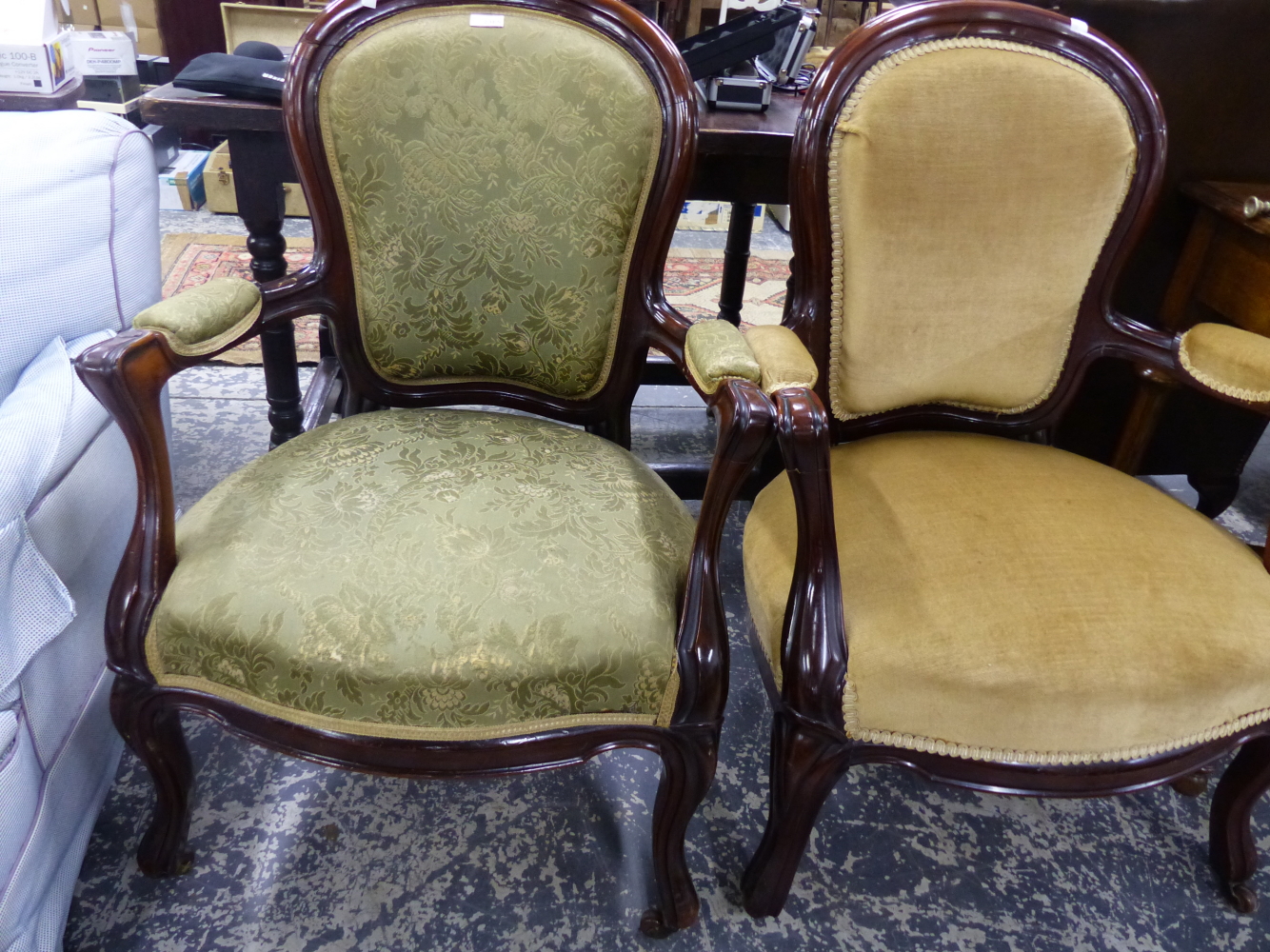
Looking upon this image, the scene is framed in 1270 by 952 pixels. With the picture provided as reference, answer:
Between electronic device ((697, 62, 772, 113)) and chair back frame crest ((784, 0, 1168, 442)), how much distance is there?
1.40ft

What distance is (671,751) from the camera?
95 centimetres

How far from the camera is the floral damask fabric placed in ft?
3.59

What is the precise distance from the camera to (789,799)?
98 centimetres

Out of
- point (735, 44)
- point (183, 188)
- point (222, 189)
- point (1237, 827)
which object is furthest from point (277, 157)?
point (183, 188)

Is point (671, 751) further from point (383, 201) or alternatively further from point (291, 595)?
point (383, 201)

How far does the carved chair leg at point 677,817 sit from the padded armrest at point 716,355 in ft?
1.23

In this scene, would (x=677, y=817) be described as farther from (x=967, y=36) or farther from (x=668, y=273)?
(x=668, y=273)

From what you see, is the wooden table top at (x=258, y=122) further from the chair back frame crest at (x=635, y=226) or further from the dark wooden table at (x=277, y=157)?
the chair back frame crest at (x=635, y=226)

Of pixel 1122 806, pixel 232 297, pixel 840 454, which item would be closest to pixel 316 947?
pixel 232 297

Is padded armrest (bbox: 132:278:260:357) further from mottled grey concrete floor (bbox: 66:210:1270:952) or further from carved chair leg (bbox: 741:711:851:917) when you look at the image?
carved chair leg (bbox: 741:711:851:917)

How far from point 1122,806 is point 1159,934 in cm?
21

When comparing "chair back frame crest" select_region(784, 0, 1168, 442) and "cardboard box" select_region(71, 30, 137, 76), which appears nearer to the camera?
"chair back frame crest" select_region(784, 0, 1168, 442)

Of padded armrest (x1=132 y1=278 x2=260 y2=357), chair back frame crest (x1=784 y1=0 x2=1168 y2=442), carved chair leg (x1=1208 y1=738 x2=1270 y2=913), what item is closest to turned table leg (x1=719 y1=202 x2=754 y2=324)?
chair back frame crest (x1=784 y1=0 x2=1168 y2=442)

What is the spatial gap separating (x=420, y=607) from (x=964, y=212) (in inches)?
32.6
